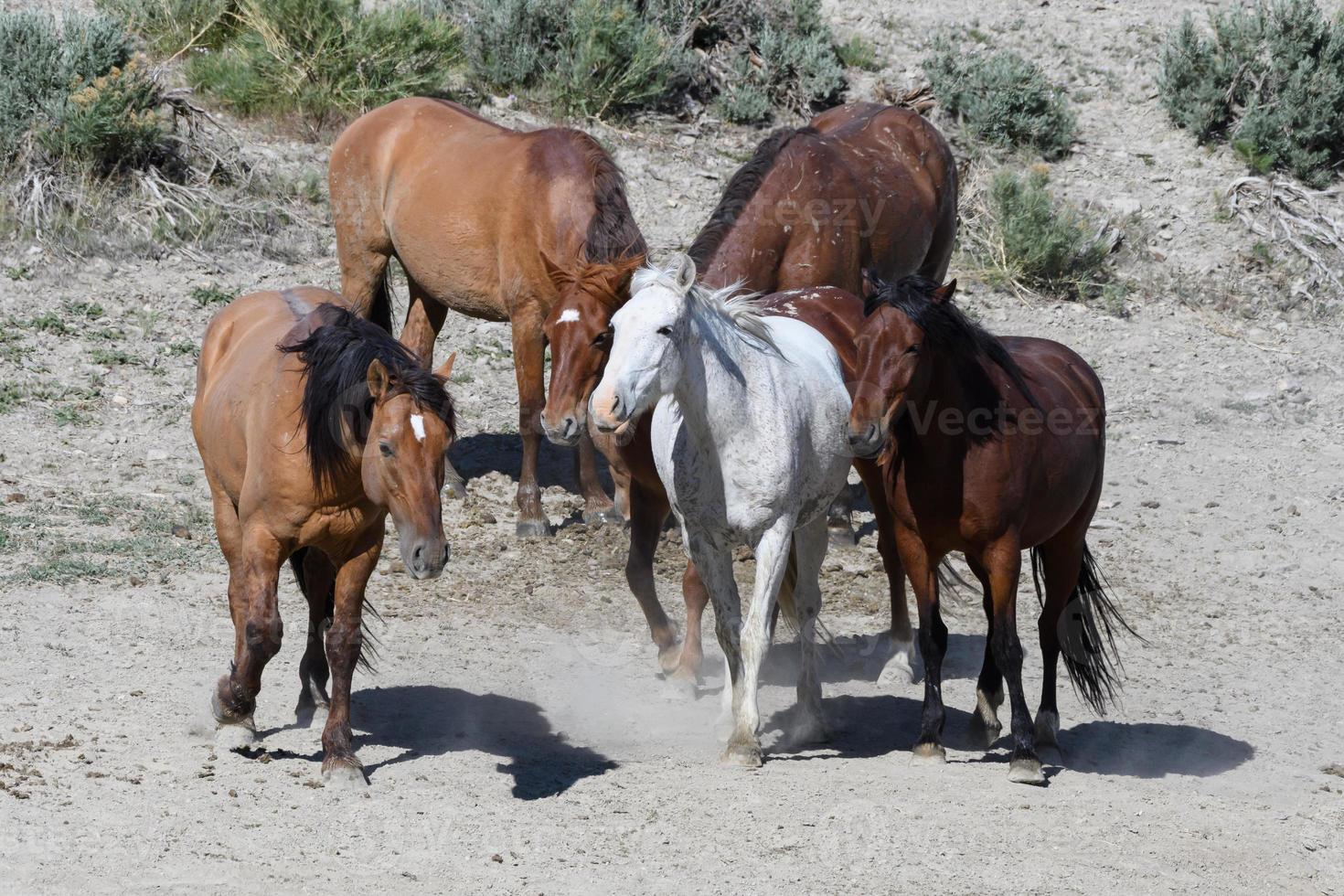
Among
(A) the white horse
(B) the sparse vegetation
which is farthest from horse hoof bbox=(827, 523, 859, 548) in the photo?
(B) the sparse vegetation

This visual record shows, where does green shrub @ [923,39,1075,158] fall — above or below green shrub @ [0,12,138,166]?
above

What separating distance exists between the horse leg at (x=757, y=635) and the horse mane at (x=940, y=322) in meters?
0.87

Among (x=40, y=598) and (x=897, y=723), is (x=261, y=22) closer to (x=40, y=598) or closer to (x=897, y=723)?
(x=40, y=598)

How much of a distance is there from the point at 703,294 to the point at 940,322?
0.87 meters

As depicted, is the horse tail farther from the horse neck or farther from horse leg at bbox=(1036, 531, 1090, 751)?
horse leg at bbox=(1036, 531, 1090, 751)

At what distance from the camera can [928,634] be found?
5824mm

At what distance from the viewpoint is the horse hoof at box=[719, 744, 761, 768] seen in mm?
5520

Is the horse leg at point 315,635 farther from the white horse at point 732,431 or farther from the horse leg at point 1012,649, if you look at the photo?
the horse leg at point 1012,649

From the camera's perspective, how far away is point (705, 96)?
1404 centimetres

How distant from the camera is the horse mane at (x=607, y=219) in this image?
7602 mm

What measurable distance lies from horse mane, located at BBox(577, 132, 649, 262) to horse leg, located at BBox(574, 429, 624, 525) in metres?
1.32

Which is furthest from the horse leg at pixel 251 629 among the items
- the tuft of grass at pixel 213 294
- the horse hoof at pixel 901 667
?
the tuft of grass at pixel 213 294

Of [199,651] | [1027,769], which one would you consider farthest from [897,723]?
[199,651]

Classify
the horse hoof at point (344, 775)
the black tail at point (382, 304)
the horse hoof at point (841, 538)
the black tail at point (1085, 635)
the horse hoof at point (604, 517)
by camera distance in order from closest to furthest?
the horse hoof at point (344, 775)
the black tail at point (1085, 635)
the horse hoof at point (604, 517)
the horse hoof at point (841, 538)
the black tail at point (382, 304)
